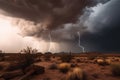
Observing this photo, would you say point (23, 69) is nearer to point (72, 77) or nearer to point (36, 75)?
point (36, 75)

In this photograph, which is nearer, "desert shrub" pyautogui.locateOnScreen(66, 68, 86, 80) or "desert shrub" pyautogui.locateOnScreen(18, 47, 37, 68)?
"desert shrub" pyautogui.locateOnScreen(66, 68, 86, 80)

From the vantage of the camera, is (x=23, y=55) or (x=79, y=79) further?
(x=23, y=55)

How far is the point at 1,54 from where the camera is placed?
45.3 metres

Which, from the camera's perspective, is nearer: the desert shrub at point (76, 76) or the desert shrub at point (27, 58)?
the desert shrub at point (76, 76)

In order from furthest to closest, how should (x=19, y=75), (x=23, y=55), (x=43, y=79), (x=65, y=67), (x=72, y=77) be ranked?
(x=23, y=55), (x=65, y=67), (x=19, y=75), (x=43, y=79), (x=72, y=77)

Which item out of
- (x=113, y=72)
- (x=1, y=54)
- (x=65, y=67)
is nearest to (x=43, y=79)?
(x=65, y=67)

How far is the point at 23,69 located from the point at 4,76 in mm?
2950

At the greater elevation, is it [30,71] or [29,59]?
[29,59]

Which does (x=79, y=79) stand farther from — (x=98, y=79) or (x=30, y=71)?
(x=30, y=71)

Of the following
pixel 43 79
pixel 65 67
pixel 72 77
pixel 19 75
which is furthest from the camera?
pixel 65 67

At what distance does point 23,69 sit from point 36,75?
2.23 m

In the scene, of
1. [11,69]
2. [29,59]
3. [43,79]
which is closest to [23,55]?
[29,59]

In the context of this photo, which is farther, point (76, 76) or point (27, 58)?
point (27, 58)

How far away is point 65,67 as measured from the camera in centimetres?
1984
